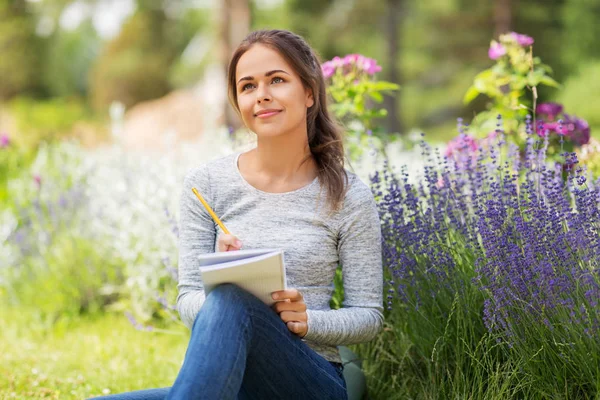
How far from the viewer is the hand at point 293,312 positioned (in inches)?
72.7

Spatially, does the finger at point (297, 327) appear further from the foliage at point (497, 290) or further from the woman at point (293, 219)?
the foliage at point (497, 290)

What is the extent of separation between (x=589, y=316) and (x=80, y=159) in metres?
3.42

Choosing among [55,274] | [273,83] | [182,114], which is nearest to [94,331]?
[55,274]

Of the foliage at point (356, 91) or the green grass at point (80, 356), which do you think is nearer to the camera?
the green grass at point (80, 356)

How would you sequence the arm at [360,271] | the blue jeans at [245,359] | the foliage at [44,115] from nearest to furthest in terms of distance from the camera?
the blue jeans at [245,359] < the arm at [360,271] < the foliage at [44,115]

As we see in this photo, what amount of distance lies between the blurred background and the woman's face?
7276 mm

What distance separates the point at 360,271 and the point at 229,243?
40 centimetres

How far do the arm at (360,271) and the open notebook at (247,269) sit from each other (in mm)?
262

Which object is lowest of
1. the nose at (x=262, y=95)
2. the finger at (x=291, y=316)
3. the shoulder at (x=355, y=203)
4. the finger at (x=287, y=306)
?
the finger at (x=291, y=316)

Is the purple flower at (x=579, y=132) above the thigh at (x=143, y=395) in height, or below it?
above

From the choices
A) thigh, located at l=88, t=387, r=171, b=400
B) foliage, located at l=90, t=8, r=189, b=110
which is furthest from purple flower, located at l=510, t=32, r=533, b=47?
foliage, located at l=90, t=8, r=189, b=110

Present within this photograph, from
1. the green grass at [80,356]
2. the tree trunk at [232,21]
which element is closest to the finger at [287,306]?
the green grass at [80,356]

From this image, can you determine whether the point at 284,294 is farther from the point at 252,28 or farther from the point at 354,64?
the point at 252,28

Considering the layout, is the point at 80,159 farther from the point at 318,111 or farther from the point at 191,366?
the point at 191,366
